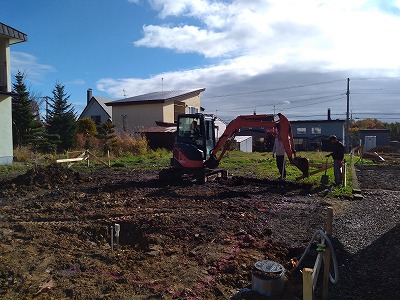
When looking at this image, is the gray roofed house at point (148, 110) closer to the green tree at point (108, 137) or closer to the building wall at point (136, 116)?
the building wall at point (136, 116)

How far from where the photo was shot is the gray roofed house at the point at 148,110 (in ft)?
116

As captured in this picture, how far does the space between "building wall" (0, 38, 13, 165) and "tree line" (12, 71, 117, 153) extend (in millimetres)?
4405

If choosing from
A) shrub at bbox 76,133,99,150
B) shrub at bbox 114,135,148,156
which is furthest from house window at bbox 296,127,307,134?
shrub at bbox 76,133,99,150

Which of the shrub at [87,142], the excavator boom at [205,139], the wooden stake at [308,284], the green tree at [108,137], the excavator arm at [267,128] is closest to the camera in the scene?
the wooden stake at [308,284]

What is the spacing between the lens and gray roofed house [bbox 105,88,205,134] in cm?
3528

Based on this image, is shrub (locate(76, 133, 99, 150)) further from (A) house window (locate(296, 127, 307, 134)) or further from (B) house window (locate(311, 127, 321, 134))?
(B) house window (locate(311, 127, 321, 134))

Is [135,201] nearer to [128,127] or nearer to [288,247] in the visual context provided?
[288,247]

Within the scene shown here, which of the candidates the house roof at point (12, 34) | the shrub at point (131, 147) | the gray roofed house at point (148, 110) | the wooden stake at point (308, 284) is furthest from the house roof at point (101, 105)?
the wooden stake at point (308, 284)

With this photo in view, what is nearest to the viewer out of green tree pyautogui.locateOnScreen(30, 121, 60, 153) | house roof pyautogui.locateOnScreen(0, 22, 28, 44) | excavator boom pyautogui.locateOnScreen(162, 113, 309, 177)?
excavator boom pyautogui.locateOnScreen(162, 113, 309, 177)

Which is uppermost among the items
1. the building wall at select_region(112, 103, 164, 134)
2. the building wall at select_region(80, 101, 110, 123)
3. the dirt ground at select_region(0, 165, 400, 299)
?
the building wall at select_region(80, 101, 110, 123)

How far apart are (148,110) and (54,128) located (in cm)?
859

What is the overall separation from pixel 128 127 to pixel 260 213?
2943cm

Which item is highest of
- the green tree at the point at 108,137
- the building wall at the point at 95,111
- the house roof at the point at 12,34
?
the house roof at the point at 12,34

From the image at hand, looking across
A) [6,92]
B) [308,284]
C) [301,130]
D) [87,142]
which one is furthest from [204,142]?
[301,130]
